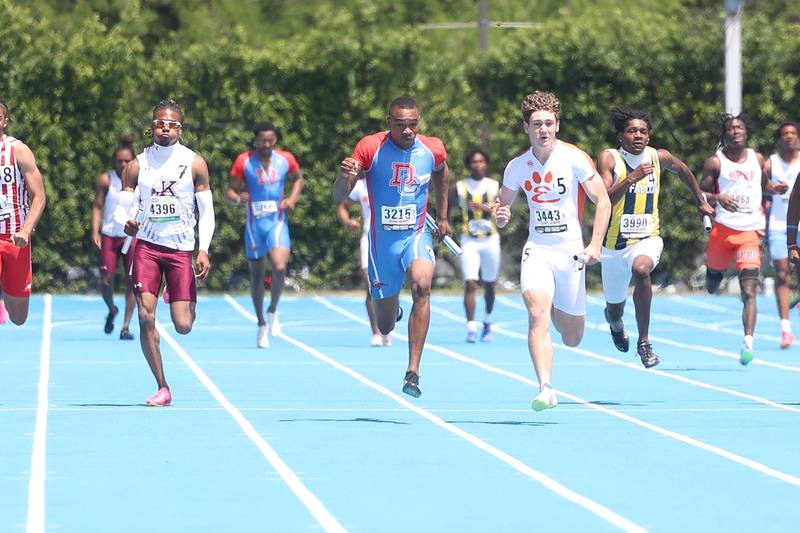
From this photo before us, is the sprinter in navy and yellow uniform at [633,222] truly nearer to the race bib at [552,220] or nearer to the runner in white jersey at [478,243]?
the race bib at [552,220]

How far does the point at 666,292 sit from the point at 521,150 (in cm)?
317

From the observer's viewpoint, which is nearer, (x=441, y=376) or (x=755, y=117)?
(x=441, y=376)

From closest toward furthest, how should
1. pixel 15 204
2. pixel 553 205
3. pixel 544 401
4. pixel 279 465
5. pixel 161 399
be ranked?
pixel 279 465 → pixel 544 401 → pixel 553 205 → pixel 161 399 → pixel 15 204

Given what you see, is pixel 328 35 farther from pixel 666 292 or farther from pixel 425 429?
pixel 425 429

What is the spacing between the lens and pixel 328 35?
91.0ft

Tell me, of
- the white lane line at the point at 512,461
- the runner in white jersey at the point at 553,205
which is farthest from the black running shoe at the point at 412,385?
the runner in white jersey at the point at 553,205

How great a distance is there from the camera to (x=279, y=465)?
962 cm

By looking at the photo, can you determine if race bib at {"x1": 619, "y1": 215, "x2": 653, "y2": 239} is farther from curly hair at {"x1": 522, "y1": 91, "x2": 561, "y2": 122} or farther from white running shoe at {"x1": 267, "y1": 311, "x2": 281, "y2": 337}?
white running shoe at {"x1": 267, "y1": 311, "x2": 281, "y2": 337}

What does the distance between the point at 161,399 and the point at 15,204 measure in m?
1.81

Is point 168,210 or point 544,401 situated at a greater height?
point 168,210

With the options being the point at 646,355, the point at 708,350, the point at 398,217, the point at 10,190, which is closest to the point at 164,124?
the point at 10,190

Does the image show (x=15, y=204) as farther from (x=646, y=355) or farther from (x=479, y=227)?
(x=479, y=227)

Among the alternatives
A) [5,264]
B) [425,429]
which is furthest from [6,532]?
[5,264]

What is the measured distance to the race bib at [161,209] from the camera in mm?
12836
